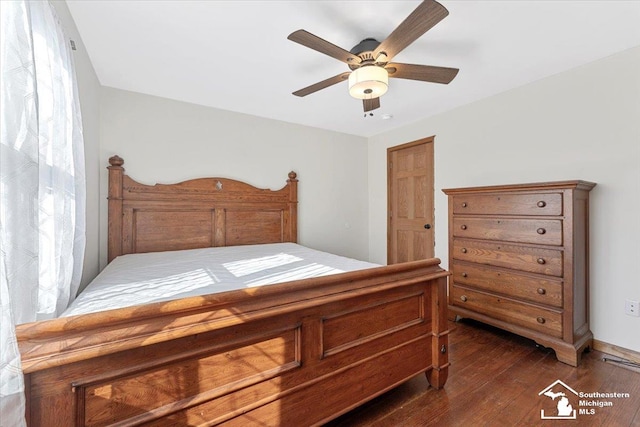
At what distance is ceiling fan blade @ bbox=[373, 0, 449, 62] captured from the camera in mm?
1341

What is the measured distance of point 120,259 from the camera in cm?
241

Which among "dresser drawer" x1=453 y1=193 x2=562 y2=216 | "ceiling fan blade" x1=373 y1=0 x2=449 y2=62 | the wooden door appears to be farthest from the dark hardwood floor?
"ceiling fan blade" x1=373 y1=0 x2=449 y2=62

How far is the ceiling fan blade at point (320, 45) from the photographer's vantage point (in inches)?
60.1

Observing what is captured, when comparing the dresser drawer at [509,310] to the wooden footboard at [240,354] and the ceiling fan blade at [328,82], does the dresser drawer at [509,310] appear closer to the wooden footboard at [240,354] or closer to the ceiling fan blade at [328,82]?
the wooden footboard at [240,354]

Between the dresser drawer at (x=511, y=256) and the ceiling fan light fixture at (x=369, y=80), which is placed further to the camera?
the dresser drawer at (x=511, y=256)

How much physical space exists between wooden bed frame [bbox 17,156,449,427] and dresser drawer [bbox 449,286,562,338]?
104 centimetres

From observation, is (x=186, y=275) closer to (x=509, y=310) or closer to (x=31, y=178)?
(x=31, y=178)

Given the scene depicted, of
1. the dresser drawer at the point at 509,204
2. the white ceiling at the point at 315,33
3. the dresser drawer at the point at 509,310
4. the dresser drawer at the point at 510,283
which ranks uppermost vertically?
the white ceiling at the point at 315,33

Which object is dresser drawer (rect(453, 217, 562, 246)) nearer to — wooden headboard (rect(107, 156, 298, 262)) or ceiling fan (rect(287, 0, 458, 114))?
ceiling fan (rect(287, 0, 458, 114))

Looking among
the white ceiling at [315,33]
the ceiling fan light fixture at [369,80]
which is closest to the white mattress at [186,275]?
the ceiling fan light fixture at [369,80]

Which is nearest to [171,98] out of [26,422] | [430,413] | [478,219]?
[26,422]

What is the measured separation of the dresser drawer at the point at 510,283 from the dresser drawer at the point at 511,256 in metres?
0.06

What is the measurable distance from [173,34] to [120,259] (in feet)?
6.17

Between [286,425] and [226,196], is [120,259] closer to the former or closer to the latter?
[226,196]
